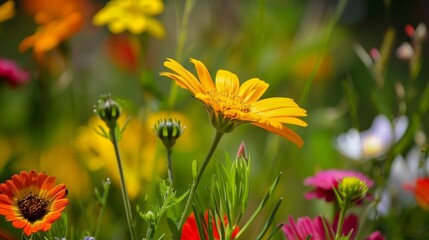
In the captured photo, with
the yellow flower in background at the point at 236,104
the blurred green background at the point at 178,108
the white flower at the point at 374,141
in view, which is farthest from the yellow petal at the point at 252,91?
the white flower at the point at 374,141

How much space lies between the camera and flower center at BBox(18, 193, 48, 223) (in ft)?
1.46

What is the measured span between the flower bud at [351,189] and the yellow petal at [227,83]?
0.29 ft

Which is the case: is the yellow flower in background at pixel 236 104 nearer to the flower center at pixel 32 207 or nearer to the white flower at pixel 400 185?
the flower center at pixel 32 207

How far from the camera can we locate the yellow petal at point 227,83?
0.51 metres

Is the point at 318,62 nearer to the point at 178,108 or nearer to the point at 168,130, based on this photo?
the point at 168,130

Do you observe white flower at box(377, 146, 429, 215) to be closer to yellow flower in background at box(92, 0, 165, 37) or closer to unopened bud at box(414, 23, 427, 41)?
unopened bud at box(414, 23, 427, 41)

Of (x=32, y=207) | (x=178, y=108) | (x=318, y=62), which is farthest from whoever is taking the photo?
(x=178, y=108)

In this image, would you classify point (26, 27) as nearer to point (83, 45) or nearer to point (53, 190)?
point (83, 45)

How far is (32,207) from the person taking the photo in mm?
447

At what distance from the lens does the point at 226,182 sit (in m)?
0.49

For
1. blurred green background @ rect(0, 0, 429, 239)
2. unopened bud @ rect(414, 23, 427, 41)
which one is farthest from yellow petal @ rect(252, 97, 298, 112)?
unopened bud @ rect(414, 23, 427, 41)

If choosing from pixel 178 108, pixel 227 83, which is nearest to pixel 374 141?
pixel 178 108

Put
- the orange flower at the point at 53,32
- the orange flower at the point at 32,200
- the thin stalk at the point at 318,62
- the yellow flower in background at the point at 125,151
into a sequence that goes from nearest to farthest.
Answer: the orange flower at the point at 32,200, the thin stalk at the point at 318,62, the orange flower at the point at 53,32, the yellow flower in background at the point at 125,151

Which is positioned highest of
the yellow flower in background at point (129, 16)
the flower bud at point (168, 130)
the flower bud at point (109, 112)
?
the yellow flower in background at point (129, 16)
